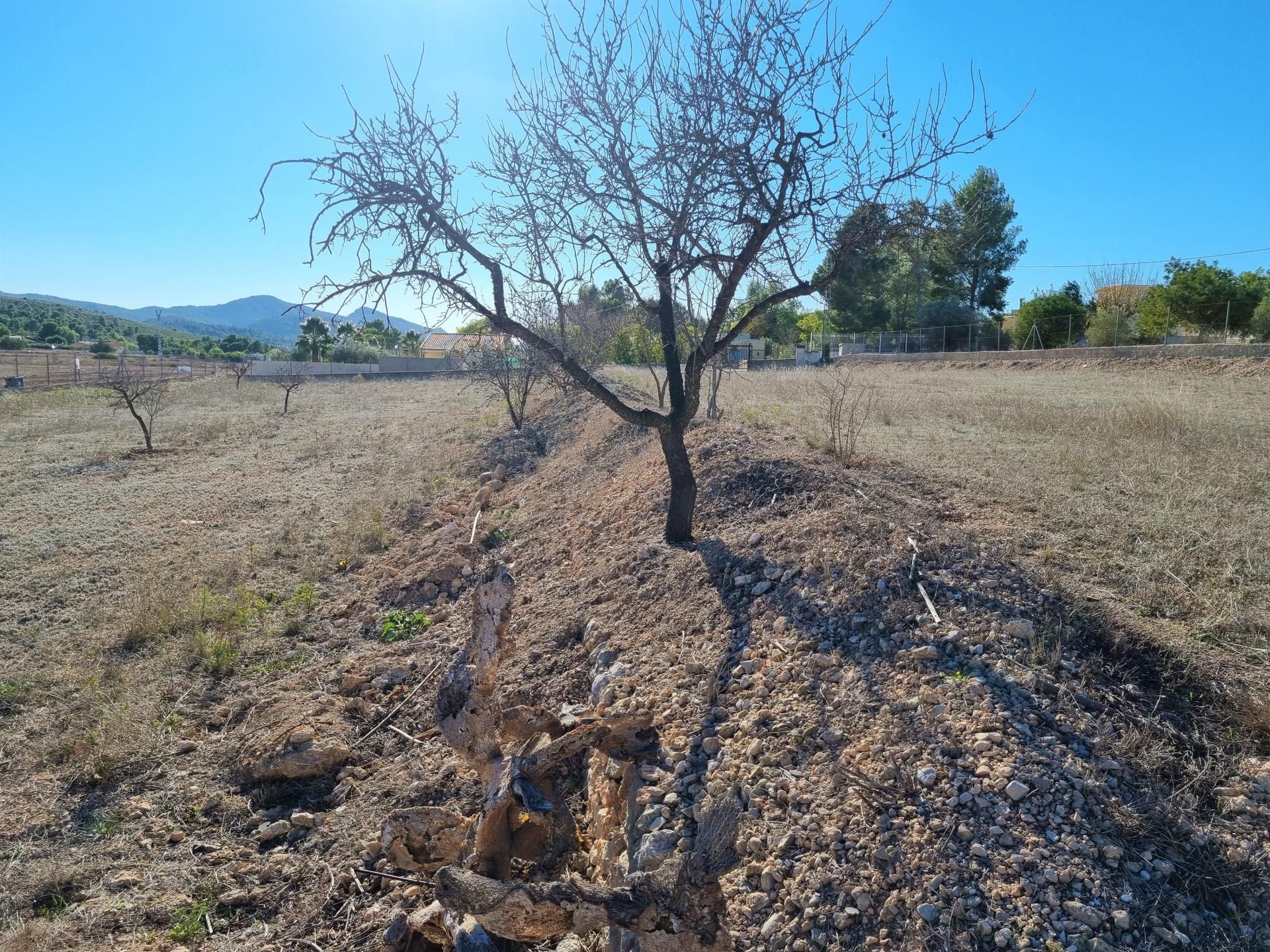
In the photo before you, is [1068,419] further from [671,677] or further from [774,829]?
[774,829]

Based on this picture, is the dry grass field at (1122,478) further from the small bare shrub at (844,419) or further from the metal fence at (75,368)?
the metal fence at (75,368)

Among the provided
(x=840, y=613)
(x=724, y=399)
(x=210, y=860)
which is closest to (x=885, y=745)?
(x=840, y=613)

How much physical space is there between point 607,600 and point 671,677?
1.52 meters

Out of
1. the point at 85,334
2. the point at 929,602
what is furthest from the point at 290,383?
the point at 85,334

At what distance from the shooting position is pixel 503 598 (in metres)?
3.64

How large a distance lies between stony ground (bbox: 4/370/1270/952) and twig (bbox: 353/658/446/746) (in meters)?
0.02

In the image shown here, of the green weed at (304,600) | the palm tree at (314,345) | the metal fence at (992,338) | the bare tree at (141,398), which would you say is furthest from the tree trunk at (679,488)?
the palm tree at (314,345)

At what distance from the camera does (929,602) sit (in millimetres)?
4098

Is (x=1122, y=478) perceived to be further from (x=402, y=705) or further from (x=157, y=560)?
(x=157, y=560)

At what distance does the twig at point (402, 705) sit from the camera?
5.53m

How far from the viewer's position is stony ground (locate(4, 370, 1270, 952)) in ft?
8.91

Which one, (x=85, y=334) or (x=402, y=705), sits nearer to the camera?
(x=402, y=705)

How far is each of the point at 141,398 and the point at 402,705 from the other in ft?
81.2

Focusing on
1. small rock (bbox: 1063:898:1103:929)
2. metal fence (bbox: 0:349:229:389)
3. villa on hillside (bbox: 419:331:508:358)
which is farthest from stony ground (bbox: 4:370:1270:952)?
metal fence (bbox: 0:349:229:389)
